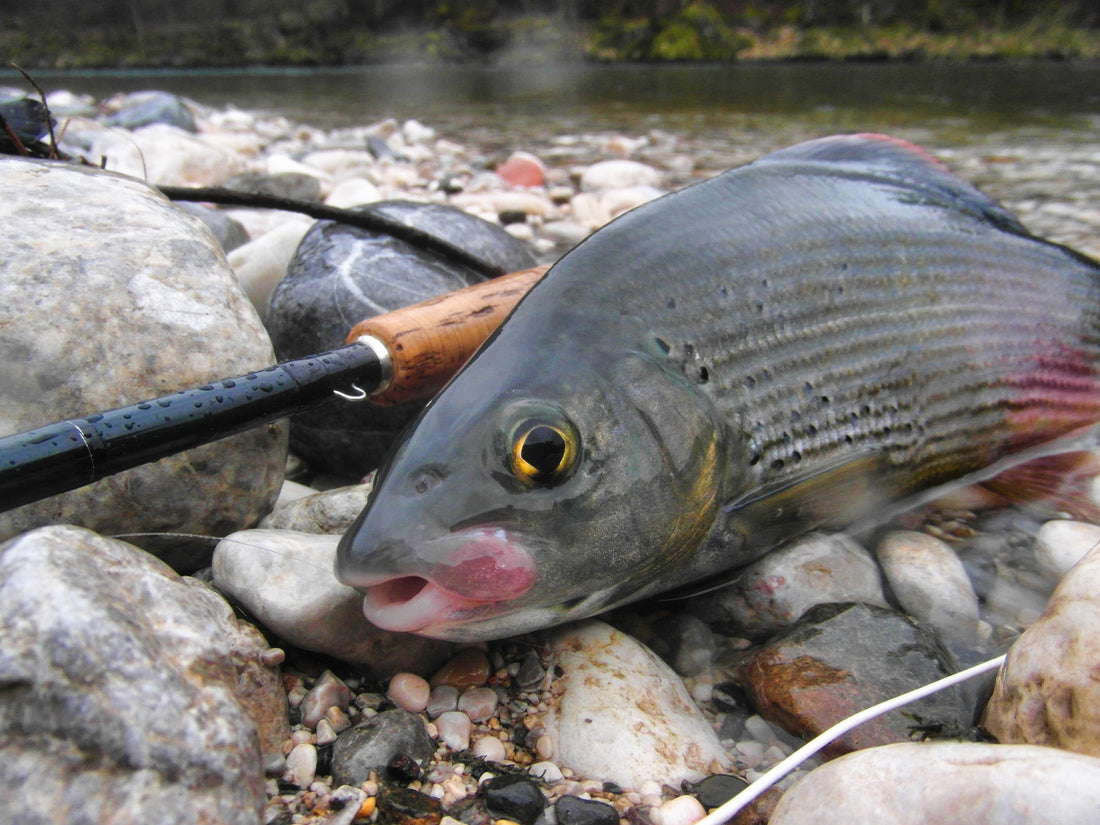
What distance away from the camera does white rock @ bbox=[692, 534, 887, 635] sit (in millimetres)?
2408

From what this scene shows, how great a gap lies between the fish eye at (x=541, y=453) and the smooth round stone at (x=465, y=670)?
1.91ft

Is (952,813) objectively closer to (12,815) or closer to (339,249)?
(12,815)

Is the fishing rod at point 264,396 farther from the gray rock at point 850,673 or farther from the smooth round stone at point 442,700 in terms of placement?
the gray rock at point 850,673

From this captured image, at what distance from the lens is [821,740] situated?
1810 millimetres

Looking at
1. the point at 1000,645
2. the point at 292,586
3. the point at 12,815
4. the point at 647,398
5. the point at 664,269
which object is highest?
the point at 664,269

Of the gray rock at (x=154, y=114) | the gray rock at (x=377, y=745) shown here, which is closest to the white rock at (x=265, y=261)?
the gray rock at (x=377, y=745)

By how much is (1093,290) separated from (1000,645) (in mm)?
1832

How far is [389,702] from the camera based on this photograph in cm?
203

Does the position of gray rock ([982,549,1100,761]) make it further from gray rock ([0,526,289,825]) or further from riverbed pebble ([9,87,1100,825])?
gray rock ([0,526,289,825])

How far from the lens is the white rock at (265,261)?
402cm

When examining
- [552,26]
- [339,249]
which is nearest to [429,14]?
[552,26]

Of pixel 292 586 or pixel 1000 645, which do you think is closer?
pixel 292 586

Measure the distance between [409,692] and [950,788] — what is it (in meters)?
1.24

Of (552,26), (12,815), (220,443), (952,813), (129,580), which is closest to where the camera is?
(12,815)
